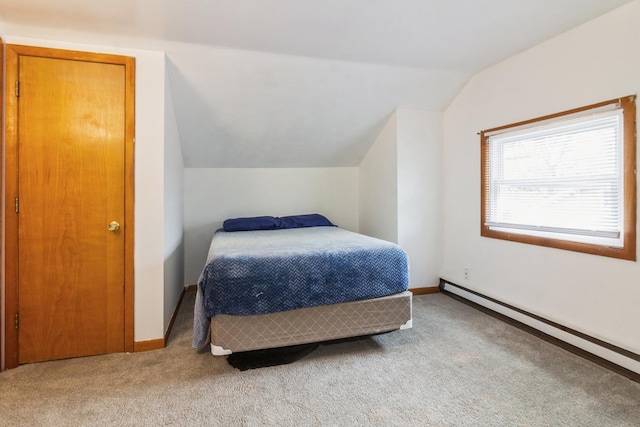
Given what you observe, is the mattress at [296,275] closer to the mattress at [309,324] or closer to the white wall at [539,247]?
the mattress at [309,324]

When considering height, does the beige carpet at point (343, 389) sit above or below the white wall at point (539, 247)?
below

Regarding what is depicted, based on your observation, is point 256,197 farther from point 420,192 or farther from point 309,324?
point 309,324

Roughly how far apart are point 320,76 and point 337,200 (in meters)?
1.76

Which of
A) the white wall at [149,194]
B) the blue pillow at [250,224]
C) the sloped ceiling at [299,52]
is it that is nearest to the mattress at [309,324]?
the white wall at [149,194]

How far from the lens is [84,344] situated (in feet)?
7.00

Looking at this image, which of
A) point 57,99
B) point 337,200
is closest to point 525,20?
point 337,200

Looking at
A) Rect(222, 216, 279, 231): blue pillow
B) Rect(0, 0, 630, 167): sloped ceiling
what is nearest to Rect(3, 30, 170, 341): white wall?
Rect(0, 0, 630, 167): sloped ceiling

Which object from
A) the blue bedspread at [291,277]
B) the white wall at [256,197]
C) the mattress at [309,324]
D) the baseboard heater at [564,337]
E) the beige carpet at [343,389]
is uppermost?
the white wall at [256,197]

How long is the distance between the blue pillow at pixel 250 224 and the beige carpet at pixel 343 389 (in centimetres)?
135

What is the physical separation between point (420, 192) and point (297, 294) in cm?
202

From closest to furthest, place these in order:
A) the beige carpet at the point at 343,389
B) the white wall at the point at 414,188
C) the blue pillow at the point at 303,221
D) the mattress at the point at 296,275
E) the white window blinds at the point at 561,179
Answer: the beige carpet at the point at 343,389 < the mattress at the point at 296,275 < the white window blinds at the point at 561,179 < the white wall at the point at 414,188 < the blue pillow at the point at 303,221

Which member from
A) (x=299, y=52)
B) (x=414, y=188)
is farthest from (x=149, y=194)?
(x=414, y=188)

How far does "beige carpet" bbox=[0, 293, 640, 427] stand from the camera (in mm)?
1532

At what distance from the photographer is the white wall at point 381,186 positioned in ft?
11.1
